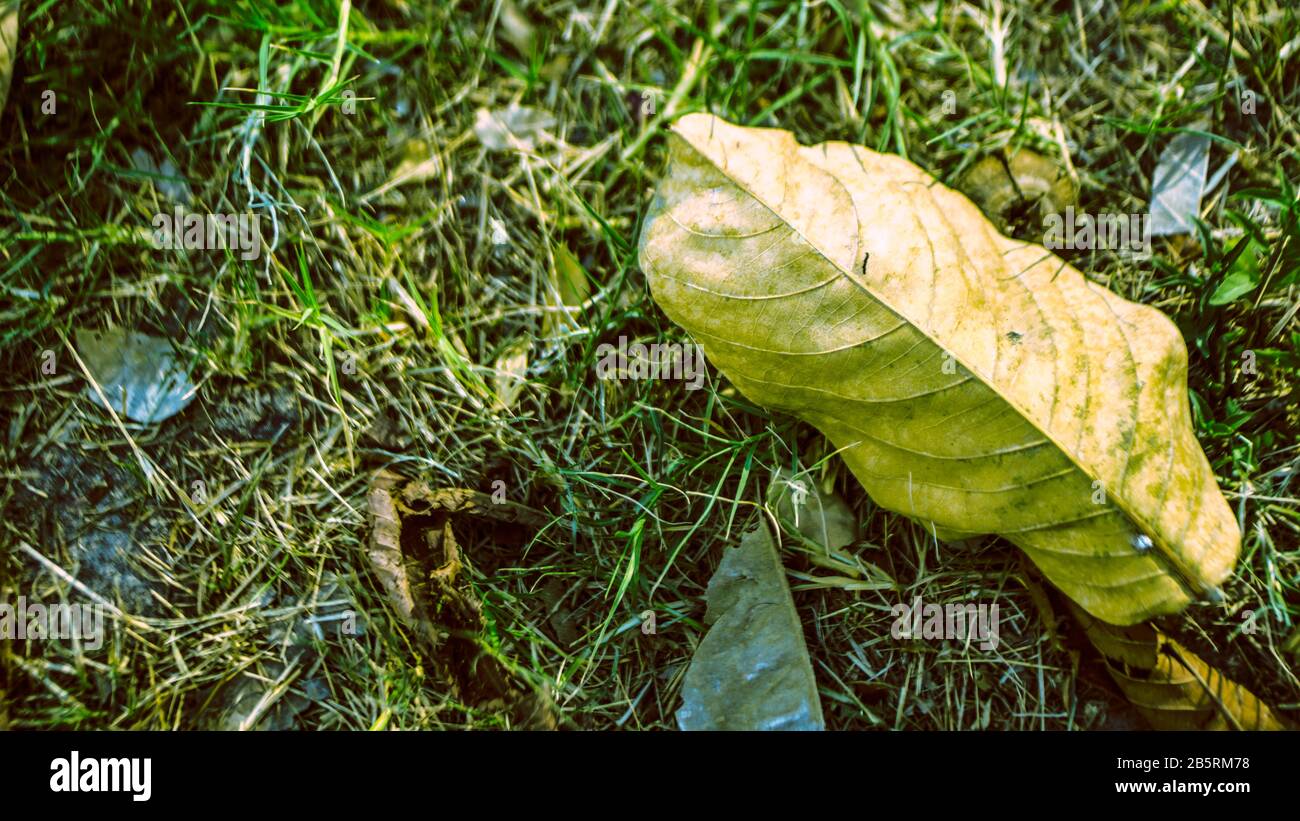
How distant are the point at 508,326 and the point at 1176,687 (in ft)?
6.58

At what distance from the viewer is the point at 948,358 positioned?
75.5 inches

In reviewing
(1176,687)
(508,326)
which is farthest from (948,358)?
(508,326)

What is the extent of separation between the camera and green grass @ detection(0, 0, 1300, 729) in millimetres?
2252

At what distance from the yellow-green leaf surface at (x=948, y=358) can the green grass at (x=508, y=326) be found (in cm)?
26

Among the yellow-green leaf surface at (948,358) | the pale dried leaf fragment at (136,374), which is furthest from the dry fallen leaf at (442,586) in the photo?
the yellow-green leaf surface at (948,358)

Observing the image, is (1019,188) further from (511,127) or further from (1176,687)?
(511,127)

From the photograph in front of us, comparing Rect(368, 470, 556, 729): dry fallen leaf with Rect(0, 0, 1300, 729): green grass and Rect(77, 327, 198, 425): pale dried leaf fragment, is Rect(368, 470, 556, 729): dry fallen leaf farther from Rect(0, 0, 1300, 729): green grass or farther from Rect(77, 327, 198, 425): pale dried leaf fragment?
Rect(77, 327, 198, 425): pale dried leaf fragment

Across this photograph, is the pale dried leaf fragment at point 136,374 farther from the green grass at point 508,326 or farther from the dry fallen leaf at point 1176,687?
the dry fallen leaf at point 1176,687

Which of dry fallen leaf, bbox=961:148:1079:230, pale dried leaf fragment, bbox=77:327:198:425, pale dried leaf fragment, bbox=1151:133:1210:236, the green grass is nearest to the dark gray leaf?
the green grass

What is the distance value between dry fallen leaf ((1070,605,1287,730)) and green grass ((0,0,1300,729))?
9 cm

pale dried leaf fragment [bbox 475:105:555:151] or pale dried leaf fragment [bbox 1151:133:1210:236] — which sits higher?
pale dried leaf fragment [bbox 1151:133:1210:236]

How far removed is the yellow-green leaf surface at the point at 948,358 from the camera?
1.91 meters
